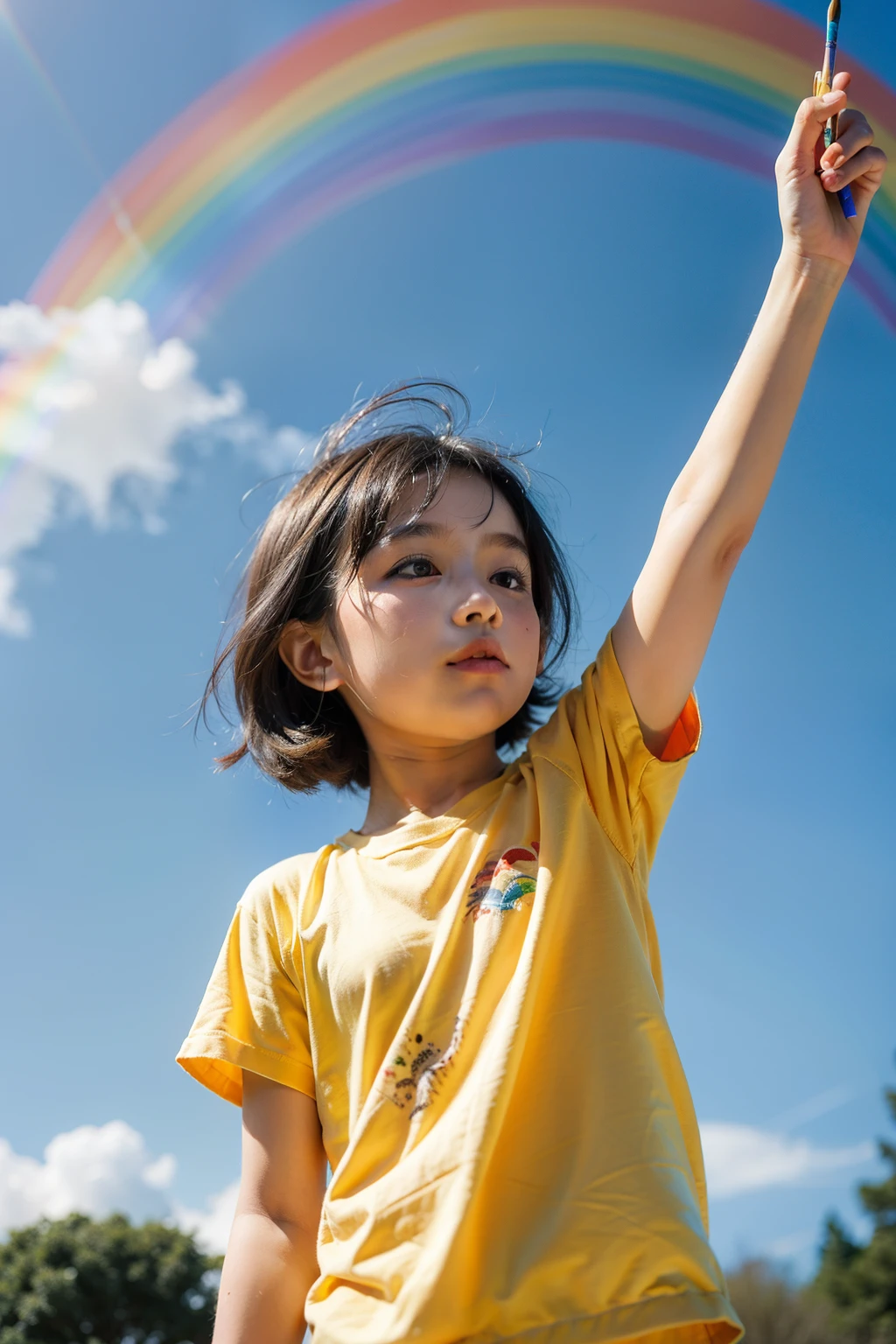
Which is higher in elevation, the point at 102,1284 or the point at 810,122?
the point at 102,1284

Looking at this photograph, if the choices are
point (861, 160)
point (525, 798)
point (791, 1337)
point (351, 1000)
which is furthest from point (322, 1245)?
point (791, 1337)

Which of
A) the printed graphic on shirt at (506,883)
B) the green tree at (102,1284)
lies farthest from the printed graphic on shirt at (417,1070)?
the green tree at (102,1284)

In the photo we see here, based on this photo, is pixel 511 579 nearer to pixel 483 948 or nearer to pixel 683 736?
pixel 683 736

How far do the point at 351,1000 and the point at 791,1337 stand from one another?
35044 mm

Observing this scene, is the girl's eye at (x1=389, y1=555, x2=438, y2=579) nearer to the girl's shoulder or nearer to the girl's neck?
the girl's neck

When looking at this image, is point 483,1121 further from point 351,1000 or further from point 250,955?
point 250,955

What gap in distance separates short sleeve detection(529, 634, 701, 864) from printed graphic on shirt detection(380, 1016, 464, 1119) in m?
0.46

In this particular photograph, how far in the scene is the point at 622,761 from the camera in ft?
6.06

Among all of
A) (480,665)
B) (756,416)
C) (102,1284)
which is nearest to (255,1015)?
(480,665)

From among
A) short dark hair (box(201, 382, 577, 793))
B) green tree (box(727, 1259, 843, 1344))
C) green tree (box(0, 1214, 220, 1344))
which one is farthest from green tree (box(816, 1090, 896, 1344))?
short dark hair (box(201, 382, 577, 793))

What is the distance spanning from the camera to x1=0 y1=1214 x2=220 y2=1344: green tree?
22688 millimetres

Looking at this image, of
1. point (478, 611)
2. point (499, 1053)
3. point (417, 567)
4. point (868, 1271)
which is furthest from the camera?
point (868, 1271)

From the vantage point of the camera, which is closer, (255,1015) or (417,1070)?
(417,1070)

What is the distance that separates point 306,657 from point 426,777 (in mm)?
439
